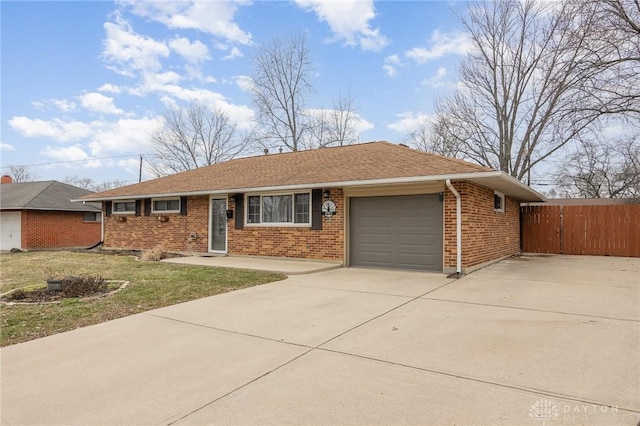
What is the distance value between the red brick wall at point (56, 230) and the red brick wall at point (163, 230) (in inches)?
208

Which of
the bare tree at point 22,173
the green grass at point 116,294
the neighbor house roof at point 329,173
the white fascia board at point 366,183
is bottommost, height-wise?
the green grass at point 116,294

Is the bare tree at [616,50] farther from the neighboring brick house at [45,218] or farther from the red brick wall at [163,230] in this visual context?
the neighboring brick house at [45,218]

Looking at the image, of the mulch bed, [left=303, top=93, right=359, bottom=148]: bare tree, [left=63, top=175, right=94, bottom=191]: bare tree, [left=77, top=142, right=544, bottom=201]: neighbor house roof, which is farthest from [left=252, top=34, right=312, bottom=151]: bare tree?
[left=63, top=175, right=94, bottom=191]: bare tree

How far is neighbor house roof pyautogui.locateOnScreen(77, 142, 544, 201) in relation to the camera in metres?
8.82

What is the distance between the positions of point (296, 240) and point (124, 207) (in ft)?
29.8

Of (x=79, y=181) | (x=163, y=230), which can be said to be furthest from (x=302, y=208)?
(x=79, y=181)

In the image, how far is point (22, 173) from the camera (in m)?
46.0

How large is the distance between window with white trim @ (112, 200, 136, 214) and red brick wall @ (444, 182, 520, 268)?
12585 mm

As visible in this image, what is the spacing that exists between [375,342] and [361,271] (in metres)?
5.53

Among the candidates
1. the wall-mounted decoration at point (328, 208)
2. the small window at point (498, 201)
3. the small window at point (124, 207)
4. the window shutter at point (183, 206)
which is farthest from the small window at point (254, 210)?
the small window at point (498, 201)

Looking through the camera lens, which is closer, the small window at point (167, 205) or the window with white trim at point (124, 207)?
the small window at point (167, 205)

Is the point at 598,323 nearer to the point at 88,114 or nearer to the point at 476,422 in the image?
the point at 476,422

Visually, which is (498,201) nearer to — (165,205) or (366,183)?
(366,183)

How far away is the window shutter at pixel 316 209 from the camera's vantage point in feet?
35.4
